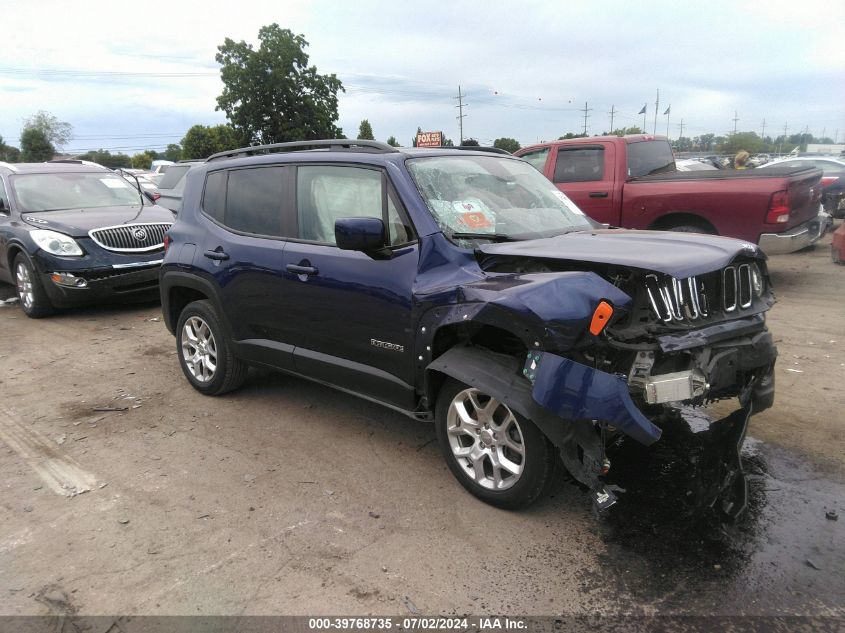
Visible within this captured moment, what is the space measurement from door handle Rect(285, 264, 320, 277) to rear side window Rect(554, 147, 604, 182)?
5.60 meters

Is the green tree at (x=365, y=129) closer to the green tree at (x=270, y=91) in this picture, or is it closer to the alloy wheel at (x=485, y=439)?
the green tree at (x=270, y=91)

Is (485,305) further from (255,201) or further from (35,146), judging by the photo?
(35,146)

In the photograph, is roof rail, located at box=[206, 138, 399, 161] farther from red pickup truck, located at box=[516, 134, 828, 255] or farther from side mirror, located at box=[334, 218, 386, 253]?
red pickup truck, located at box=[516, 134, 828, 255]

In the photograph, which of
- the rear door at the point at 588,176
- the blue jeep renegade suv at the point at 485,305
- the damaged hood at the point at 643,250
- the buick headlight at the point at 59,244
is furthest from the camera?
the rear door at the point at 588,176

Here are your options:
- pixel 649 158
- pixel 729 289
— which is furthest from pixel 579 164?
pixel 729 289

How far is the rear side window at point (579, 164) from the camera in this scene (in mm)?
8352

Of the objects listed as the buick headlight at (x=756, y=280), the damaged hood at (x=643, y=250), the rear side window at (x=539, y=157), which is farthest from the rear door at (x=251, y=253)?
the rear side window at (x=539, y=157)

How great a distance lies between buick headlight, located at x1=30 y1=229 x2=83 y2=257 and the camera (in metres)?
7.43

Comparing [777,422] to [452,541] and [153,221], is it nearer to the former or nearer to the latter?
[452,541]

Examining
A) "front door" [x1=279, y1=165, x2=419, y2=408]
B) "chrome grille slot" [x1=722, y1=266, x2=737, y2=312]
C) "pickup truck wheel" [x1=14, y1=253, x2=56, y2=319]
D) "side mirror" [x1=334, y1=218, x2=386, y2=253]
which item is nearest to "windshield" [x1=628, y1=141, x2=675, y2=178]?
"chrome grille slot" [x1=722, y1=266, x2=737, y2=312]

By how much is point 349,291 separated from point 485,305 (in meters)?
1.06

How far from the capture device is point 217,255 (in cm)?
461

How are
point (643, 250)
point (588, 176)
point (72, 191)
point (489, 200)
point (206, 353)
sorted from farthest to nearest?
point (72, 191), point (588, 176), point (206, 353), point (489, 200), point (643, 250)

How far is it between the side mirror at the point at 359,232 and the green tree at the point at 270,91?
43.9 m
